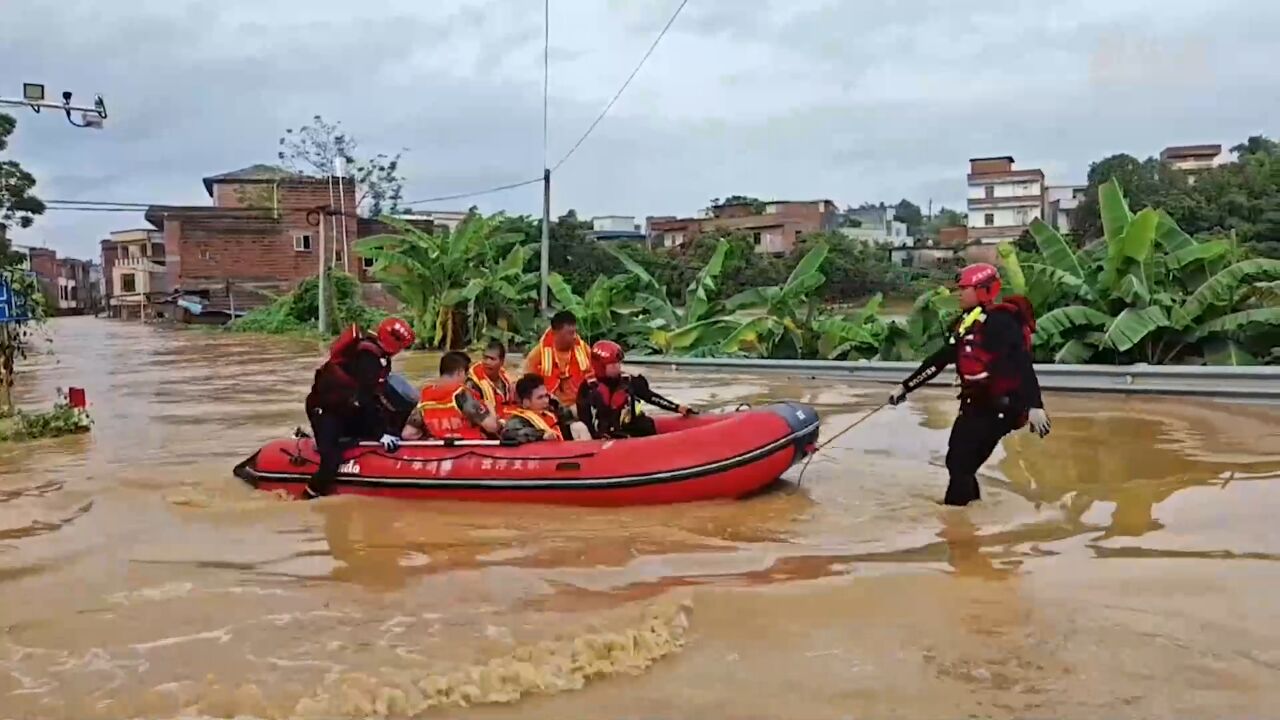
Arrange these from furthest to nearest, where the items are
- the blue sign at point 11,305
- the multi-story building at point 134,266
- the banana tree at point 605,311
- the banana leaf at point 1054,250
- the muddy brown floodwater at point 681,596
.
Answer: the multi-story building at point 134,266
the banana tree at point 605,311
the banana leaf at point 1054,250
the blue sign at point 11,305
the muddy brown floodwater at point 681,596

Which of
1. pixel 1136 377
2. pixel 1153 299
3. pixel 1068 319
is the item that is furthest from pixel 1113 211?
pixel 1136 377

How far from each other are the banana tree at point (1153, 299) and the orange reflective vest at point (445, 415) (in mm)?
8087

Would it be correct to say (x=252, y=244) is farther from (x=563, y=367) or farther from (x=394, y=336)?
(x=394, y=336)

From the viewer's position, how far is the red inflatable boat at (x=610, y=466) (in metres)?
7.13

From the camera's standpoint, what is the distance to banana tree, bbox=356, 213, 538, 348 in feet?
77.0

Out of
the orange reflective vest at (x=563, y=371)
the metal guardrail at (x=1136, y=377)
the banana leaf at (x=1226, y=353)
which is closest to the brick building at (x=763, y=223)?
the metal guardrail at (x=1136, y=377)

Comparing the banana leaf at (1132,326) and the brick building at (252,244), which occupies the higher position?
the brick building at (252,244)

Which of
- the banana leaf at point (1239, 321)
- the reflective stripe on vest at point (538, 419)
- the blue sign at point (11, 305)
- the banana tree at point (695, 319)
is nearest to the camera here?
the reflective stripe on vest at point (538, 419)

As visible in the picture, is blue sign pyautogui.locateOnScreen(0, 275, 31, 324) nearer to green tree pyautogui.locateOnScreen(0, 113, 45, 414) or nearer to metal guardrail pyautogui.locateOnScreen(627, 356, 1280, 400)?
green tree pyautogui.locateOnScreen(0, 113, 45, 414)

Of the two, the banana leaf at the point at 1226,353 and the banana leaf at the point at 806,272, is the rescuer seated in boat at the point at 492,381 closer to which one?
the banana leaf at the point at 1226,353

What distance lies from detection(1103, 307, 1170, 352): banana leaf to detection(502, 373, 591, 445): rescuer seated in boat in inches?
293

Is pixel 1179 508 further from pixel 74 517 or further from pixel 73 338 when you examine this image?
pixel 73 338

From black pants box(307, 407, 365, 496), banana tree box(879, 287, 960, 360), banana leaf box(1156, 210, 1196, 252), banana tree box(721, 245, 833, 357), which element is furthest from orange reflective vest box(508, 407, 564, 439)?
banana tree box(721, 245, 833, 357)

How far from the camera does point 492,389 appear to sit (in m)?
7.86
